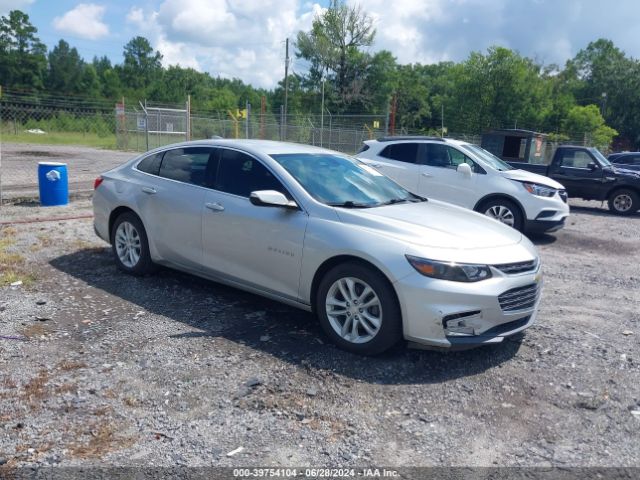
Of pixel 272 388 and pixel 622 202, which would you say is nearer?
pixel 272 388

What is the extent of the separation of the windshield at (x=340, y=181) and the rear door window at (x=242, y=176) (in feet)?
0.58

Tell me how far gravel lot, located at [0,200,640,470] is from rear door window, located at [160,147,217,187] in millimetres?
1163

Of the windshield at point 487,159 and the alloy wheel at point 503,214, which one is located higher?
the windshield at point 487,159

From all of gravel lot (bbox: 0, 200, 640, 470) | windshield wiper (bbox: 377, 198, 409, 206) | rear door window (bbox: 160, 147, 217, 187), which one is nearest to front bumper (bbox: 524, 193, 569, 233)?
gravel lot (bbox: 0, 200, 640, 470)

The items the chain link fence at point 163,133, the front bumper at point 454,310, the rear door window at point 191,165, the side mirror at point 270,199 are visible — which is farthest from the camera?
the chain link fence at point 163,133

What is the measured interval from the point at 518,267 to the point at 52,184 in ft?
29.8

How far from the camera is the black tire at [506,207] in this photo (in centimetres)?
Answer: 973

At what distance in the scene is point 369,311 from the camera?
4.36m

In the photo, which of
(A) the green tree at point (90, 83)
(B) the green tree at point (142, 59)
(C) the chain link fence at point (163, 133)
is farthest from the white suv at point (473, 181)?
(B) the green tree at point (142, 59)

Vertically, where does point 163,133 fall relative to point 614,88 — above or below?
below

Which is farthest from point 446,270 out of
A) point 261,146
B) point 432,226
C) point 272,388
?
point 261,146

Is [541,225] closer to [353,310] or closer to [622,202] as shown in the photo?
[622,202]

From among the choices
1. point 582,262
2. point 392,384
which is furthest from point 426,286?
point 582,262

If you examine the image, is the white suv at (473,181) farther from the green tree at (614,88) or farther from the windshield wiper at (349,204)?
the green tree at (614,88)
